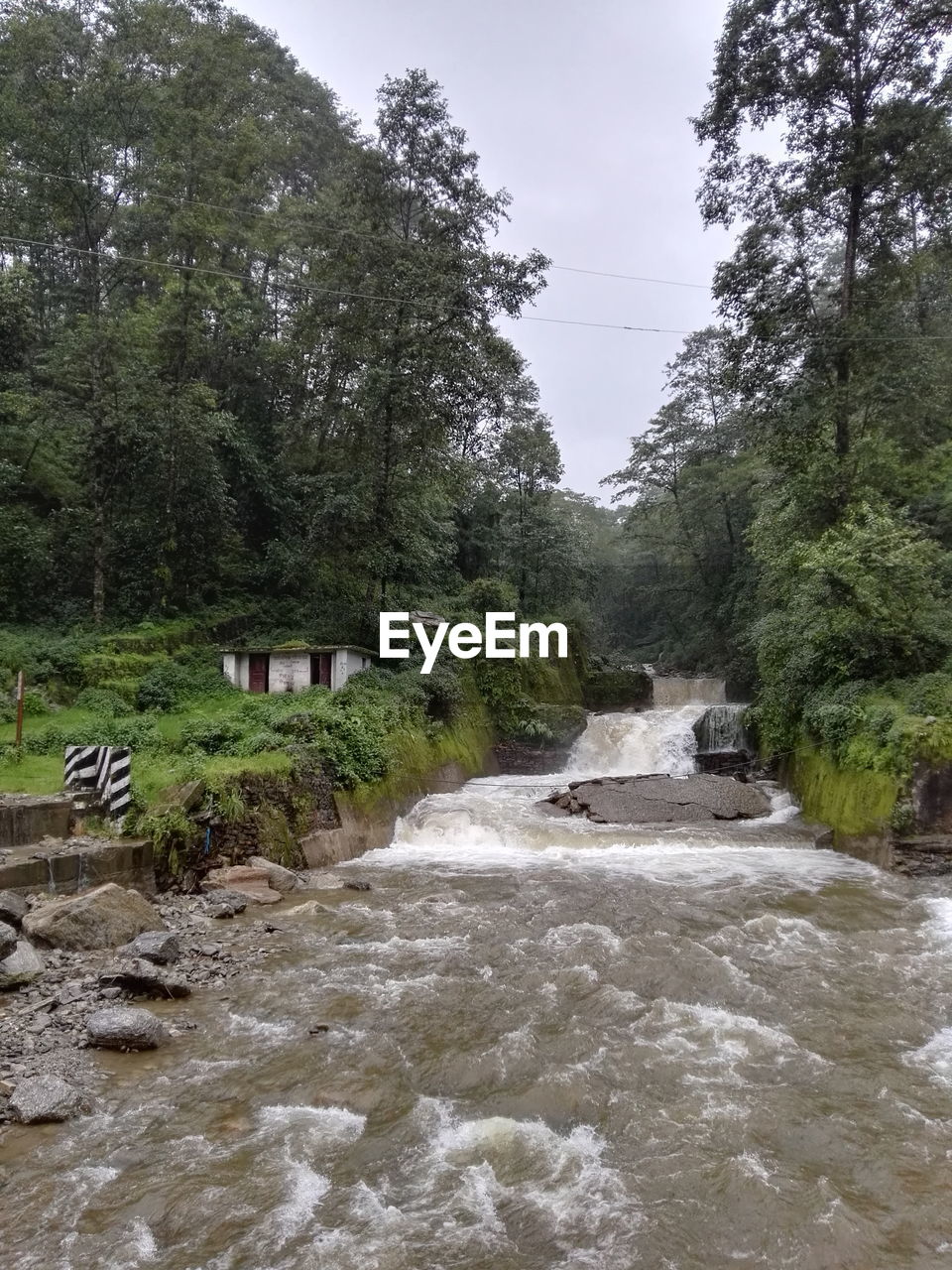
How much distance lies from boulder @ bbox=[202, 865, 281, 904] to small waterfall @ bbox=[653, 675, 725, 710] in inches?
788

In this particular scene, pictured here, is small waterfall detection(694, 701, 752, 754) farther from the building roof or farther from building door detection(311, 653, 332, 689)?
building door detection(311, 653, 332, 689)

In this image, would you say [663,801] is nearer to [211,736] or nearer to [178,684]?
[211,736]

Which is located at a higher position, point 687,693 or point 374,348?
point 374,348

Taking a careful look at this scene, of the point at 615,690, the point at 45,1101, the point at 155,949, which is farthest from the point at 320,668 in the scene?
the point at 615,690

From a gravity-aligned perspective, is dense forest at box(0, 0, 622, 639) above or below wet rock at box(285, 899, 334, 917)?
above

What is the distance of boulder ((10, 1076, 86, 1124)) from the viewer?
482cm

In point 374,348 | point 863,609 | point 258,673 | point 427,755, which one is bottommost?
Result: point 427,755

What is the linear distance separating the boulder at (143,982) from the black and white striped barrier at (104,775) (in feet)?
11.2

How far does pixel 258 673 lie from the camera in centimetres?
1802

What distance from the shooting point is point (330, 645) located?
17.7 meters

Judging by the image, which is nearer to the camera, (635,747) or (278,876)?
(278,876)

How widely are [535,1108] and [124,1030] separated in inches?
131

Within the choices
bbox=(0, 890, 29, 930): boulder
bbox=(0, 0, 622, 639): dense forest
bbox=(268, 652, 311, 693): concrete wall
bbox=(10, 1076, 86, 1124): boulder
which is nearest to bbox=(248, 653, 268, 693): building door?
bbox=(268, 652, 311, 693): concrete wall

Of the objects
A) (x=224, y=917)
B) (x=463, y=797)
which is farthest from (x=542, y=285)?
(x=224, y=917)
